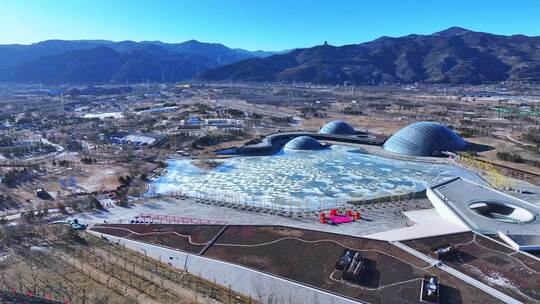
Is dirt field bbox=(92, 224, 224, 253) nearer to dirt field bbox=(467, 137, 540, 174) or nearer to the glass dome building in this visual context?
the glass dome building

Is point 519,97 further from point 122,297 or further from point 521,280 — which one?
point 122,297

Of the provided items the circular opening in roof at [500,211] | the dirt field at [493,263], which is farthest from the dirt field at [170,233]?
the circular opening in roof at [500,211]

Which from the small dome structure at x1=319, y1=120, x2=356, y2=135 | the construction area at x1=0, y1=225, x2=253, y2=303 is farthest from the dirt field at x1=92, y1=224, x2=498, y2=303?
the small dome structure at x1=319, y1=120, x2=356, y2=135

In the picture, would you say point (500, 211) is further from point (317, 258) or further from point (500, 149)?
point (500, 149)

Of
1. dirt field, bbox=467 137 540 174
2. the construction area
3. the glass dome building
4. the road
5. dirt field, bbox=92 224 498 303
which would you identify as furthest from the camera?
the glass dome building

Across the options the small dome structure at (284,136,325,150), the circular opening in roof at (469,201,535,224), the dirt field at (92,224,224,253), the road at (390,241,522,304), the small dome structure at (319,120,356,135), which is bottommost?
the dirt field at (92,224,224,253)
